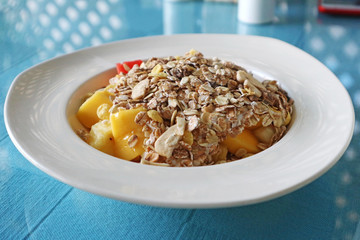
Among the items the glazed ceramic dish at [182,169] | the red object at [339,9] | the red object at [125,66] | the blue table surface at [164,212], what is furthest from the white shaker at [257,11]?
the red object at [125,66]

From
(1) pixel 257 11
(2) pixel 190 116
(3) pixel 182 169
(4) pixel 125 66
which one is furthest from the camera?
(1) pixel 257 11

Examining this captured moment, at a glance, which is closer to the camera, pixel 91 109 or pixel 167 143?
pixel 167 143

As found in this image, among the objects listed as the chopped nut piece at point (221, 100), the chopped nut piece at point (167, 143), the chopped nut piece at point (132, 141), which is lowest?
the chopped nut piece at point (132, 141)

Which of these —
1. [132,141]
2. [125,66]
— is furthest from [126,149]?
[125,66]

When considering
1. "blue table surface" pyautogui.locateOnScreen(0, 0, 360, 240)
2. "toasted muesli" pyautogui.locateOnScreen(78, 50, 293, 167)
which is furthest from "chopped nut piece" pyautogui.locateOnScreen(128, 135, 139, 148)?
"blue table surface" pyautogui.locateOnScreen(0, 0, 360, 240)

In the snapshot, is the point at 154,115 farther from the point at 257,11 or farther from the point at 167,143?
the point at 257,11

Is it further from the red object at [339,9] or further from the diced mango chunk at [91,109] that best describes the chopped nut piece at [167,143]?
the red object at [339,9]

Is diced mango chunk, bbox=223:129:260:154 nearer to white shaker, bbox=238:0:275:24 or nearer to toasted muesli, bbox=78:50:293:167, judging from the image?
toasted muesli, bbox=78:50:293:167

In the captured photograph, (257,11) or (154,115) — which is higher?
(154,115)
